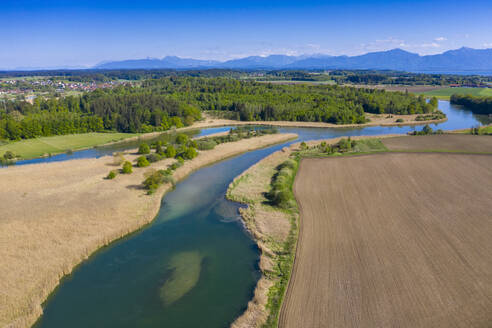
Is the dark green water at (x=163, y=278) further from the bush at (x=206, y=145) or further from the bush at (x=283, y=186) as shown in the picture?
the bush at (x=206, y=145)

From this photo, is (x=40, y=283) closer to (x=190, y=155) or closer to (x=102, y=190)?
(x=102, y=190)

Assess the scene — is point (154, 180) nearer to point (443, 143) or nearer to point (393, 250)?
point (393, 250)

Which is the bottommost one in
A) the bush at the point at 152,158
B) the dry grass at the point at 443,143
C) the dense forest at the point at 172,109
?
the bush at the point at 152,158

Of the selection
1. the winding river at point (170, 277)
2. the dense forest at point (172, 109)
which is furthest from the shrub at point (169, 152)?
the dense forest at point (172, 109)

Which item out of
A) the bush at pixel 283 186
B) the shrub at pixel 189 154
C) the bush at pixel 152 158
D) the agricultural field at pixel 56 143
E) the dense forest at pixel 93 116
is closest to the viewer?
the bush at pixel 283 186

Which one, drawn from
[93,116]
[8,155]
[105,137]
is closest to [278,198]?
[8,155]
